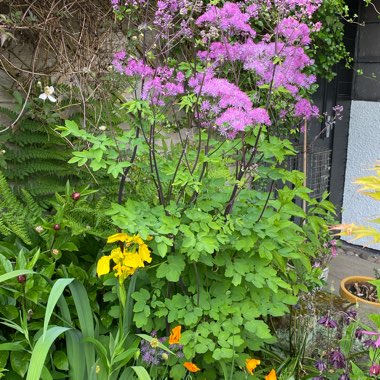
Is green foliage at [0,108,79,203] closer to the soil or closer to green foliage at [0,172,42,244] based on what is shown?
green foliage at [0,172,42,244]

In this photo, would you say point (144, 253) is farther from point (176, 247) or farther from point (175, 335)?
point (175, 335)

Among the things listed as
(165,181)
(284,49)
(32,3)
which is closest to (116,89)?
(32,3)

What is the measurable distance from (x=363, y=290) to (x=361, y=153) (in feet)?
7.39

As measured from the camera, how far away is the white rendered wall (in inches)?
196

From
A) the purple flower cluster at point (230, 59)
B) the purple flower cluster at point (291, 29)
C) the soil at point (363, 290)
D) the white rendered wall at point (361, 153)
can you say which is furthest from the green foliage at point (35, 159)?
the white rendered wall at point (361, 153)

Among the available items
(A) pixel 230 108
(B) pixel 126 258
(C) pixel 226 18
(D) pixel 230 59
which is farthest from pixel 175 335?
(C) pixel 226 18

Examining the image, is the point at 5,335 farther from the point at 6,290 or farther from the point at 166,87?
the point at 166,87

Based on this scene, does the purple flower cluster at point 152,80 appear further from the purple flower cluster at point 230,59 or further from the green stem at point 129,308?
the green stem at point 129,308

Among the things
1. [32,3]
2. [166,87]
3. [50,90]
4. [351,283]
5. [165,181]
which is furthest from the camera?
[351,283]

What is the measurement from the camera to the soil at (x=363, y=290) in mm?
3186

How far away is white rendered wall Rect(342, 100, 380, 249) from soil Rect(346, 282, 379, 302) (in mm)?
1696

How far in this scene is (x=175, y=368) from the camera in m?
1.73

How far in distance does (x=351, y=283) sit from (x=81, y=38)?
8.10 feet

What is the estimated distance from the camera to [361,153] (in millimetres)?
5137
